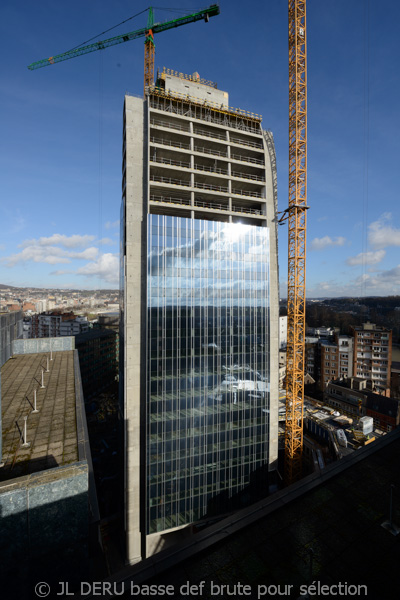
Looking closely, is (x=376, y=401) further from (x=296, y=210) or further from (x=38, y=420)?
(x=38, y=420)

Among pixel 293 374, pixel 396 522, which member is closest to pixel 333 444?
pixel 293 374

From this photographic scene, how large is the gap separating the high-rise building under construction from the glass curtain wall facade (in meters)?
0.14

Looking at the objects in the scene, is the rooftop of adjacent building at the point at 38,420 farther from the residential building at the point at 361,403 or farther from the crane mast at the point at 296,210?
the residential building at the point at 361,403

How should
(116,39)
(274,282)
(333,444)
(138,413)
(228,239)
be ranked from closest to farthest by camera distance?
(138,413) → (228,239) → (274,282) → (333,444) → (116,39)

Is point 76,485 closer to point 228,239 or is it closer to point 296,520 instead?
point 296,520

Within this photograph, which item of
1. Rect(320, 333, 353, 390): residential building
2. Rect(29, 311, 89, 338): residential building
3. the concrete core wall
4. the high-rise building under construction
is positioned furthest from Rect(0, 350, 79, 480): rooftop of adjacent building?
Rect(29, 311, 89, 338): residential building

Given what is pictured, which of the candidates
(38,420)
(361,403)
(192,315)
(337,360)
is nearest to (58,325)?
(192,315)

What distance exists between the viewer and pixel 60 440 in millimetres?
15234

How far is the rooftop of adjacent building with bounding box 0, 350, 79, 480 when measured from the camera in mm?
13266

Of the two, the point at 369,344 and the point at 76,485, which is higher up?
the point at 76,485

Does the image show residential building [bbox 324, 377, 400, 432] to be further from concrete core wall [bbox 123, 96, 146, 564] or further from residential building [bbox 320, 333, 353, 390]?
concrete core wall [bbox 123, 96, 146, 564]

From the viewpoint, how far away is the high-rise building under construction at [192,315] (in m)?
30.5

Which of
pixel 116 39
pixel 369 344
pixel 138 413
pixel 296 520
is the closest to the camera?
pixel 296 520

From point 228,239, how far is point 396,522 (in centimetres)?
3079
